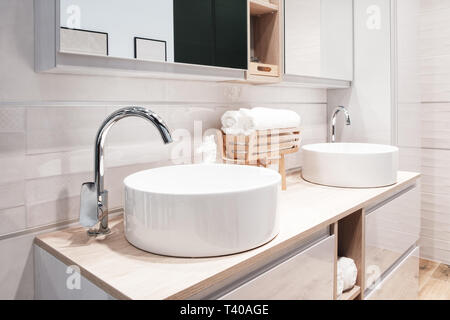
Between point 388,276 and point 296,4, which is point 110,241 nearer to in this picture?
point 388,276

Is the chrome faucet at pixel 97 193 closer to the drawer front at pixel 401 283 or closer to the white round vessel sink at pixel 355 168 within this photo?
the white round vessel sink at pixel 355 168

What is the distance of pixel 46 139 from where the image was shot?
919 millimetres

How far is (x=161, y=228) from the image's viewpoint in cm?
76

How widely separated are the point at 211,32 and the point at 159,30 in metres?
0.22

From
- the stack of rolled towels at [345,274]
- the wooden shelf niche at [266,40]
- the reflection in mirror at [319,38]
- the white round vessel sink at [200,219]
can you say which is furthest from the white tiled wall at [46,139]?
the stack of rolled towels at [345,274]

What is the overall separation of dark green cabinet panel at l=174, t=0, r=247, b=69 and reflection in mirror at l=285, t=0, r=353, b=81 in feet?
0.97

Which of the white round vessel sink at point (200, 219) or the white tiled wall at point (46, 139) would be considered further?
the white tiled wall at point (46, 139)

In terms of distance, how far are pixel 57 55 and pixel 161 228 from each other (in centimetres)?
45

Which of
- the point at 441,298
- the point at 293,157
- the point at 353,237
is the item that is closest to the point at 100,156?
the point at 353,237

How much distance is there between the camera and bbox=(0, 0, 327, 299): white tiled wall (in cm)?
86

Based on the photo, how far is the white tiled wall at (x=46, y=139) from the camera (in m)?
0.86

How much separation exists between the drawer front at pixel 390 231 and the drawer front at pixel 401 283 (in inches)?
1.7

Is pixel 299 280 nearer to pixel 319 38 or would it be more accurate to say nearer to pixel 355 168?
pixel 355 168

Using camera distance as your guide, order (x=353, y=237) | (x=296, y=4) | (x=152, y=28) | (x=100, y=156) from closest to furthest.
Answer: (x=100, y=156)
(x=152, y=28)
(x=353, y=237)
(x=296, y=4)
